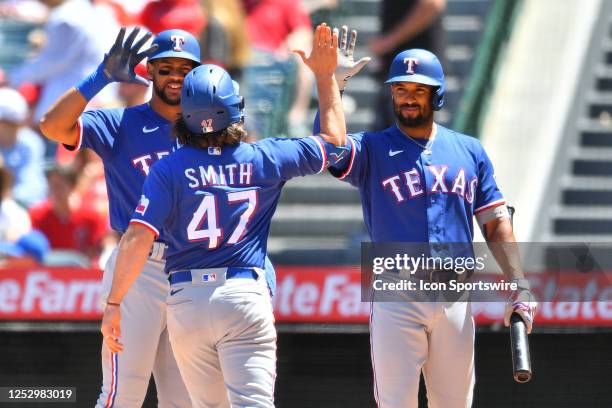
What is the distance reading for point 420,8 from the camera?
6.82 metres

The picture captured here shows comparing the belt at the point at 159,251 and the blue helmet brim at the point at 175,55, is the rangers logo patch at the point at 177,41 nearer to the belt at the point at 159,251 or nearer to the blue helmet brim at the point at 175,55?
the blue helmet brim at the point at 175,55

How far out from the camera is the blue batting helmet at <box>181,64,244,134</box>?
397cm

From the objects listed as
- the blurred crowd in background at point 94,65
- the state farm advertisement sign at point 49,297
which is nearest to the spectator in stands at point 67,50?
the blurred crowd in background at point 94,65

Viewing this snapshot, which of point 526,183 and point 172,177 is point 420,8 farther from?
point 172,177

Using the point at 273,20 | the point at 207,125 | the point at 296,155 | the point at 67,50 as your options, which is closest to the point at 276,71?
the point at 273,20

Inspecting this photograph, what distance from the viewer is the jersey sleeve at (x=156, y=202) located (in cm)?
391

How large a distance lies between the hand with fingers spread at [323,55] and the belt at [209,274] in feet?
2.69

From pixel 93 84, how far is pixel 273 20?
2.73 meters

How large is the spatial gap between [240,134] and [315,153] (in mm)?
299

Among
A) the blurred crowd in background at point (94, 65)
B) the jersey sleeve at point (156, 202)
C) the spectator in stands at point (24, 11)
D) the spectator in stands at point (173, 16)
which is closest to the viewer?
the jersey sleeve at point (156, 202)

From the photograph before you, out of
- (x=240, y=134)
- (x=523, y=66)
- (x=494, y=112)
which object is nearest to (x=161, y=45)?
(x=240, y=134)

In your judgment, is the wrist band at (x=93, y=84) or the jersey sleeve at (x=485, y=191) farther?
the jersey sleeve at (x=485, y=191)

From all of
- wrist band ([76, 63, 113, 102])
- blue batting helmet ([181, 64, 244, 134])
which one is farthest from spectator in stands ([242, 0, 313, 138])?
blue batting helmet ([181, 64, 244, 134])

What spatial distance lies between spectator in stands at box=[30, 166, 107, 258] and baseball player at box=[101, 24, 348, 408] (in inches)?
88.2
